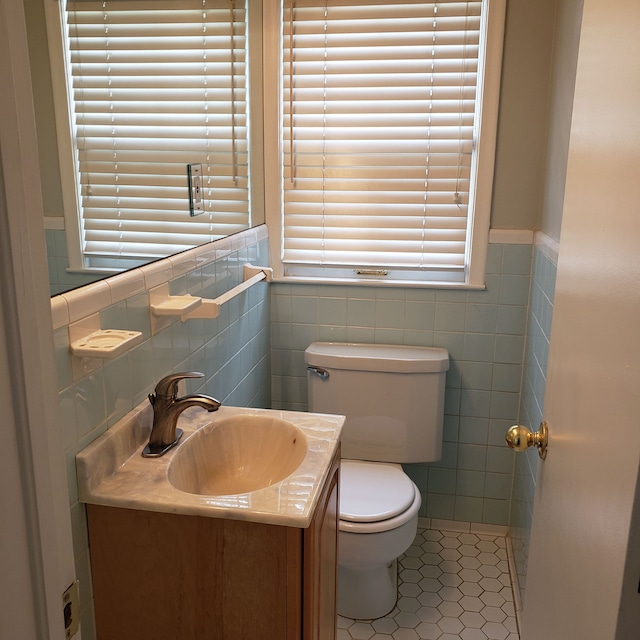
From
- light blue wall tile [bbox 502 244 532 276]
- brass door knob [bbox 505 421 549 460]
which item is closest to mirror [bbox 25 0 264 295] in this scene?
brass door knob [bbox 505 421 549 460]

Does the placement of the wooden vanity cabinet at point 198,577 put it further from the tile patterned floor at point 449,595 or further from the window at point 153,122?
the tile patterned floor at point 449,595

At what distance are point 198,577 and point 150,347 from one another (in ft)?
1.76

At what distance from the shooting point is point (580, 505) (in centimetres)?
85

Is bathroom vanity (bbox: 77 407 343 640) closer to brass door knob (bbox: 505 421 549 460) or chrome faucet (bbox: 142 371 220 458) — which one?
chrome faucet (bbox: 142 371 220 458)

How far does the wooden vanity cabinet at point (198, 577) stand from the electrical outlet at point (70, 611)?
528 mm

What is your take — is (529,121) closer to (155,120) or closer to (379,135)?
(379,135)

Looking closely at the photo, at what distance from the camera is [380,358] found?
2303 mm

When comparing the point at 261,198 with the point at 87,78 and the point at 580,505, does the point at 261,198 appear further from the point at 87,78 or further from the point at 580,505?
the point at 580,505

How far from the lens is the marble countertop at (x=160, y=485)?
1.16 metres

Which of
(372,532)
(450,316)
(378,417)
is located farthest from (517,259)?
(372,532)

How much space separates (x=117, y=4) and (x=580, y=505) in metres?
1.44

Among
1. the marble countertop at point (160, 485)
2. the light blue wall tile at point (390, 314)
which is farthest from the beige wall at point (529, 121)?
the marble countertop at point (160, 485)

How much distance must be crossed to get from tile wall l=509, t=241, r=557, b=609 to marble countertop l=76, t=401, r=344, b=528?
87 centimetres

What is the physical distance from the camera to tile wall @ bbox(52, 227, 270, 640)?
1.16 meters
